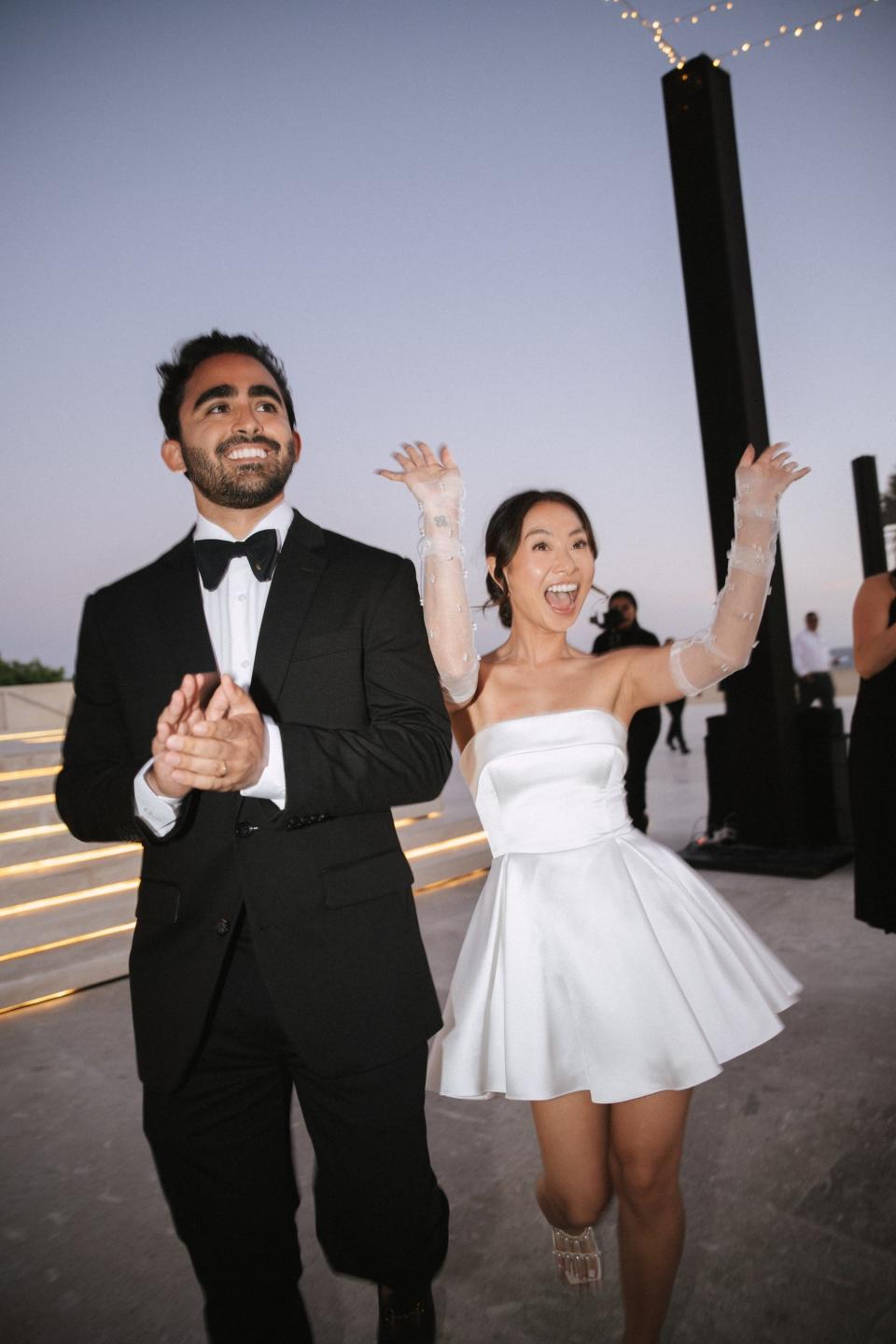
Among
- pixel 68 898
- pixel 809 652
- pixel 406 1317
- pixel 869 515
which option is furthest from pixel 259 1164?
pixel 809 652

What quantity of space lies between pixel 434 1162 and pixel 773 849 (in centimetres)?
394

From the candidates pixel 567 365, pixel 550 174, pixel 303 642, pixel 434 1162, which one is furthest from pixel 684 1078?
pixel 567 365

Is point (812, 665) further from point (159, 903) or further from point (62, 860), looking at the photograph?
point (159, 903)

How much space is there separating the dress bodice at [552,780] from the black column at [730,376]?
414 cm

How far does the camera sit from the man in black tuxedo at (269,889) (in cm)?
129

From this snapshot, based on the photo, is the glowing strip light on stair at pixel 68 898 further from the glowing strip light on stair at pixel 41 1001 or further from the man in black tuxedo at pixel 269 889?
the man in black tuxedo at pixel 269 889

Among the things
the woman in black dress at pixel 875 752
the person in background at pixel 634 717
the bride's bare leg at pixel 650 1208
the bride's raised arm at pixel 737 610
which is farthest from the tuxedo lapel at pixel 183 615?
the person in background at pixel 634 717

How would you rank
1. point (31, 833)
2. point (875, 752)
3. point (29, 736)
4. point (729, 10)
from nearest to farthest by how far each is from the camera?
point (875, 752) → point (31, 833) → point (729, 10) → point (29, 736)

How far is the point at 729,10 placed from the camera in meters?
5.16

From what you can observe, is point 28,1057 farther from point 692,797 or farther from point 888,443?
point 888,443

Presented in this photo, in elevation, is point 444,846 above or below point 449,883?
above

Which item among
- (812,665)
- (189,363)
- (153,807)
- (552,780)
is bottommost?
(812,665)

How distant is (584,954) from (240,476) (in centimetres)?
113

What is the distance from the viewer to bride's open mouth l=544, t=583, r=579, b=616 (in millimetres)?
1978
